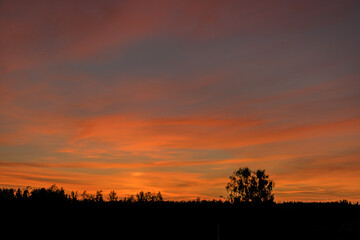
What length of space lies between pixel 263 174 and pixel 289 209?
4761cm

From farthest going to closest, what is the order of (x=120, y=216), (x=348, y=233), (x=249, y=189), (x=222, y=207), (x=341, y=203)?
1. (x=249, y=189)
2. (x=341, y=203)
3. (x=222, y=207)
4. (x=120, y=216)
5. (x=348, y=233)

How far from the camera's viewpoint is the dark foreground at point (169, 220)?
3244 cm

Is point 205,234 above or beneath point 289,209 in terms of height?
beneath

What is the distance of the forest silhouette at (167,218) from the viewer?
32.8 meters

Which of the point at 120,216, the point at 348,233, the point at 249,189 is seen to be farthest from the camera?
the point at 249,189

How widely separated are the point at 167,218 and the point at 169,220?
0.93 feet

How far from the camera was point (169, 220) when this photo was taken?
36031 mm

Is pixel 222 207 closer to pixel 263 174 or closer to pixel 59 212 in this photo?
pixel 59 212

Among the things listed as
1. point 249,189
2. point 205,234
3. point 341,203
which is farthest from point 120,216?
point 249,189

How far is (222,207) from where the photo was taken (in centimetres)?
3759

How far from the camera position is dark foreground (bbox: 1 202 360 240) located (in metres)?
32.4

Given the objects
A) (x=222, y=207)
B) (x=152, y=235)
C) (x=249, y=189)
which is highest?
(x=249, y=189)

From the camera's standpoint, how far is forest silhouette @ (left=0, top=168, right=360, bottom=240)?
108 feet

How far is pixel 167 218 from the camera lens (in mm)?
36125
